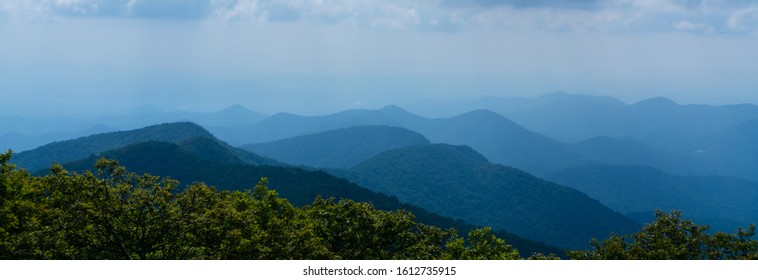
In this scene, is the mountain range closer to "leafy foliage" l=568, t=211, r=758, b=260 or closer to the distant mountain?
the distant mountain

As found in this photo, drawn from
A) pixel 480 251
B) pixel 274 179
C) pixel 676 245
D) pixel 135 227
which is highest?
pixel 274 179

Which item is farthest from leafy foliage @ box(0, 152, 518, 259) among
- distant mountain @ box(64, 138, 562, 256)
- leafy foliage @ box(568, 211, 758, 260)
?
distant mountain @ box(64, 138, 562, 256)

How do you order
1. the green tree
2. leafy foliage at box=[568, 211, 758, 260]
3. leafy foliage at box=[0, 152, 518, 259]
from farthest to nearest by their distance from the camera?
1. leafy foliage at box=[568, 211, 758, 260]
2. the green tree
3. leafy foliage at box=[0, 152, 518, 259]

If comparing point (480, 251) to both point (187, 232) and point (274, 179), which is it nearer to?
point (187, 232)

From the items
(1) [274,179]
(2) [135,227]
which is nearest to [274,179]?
(1) [274,179]

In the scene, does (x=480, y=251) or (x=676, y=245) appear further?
(x=676, y=245)

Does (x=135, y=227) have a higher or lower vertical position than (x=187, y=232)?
higher

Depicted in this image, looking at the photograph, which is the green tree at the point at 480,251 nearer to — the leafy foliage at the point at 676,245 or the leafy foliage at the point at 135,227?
the leafy foliage at the point at 135,227
